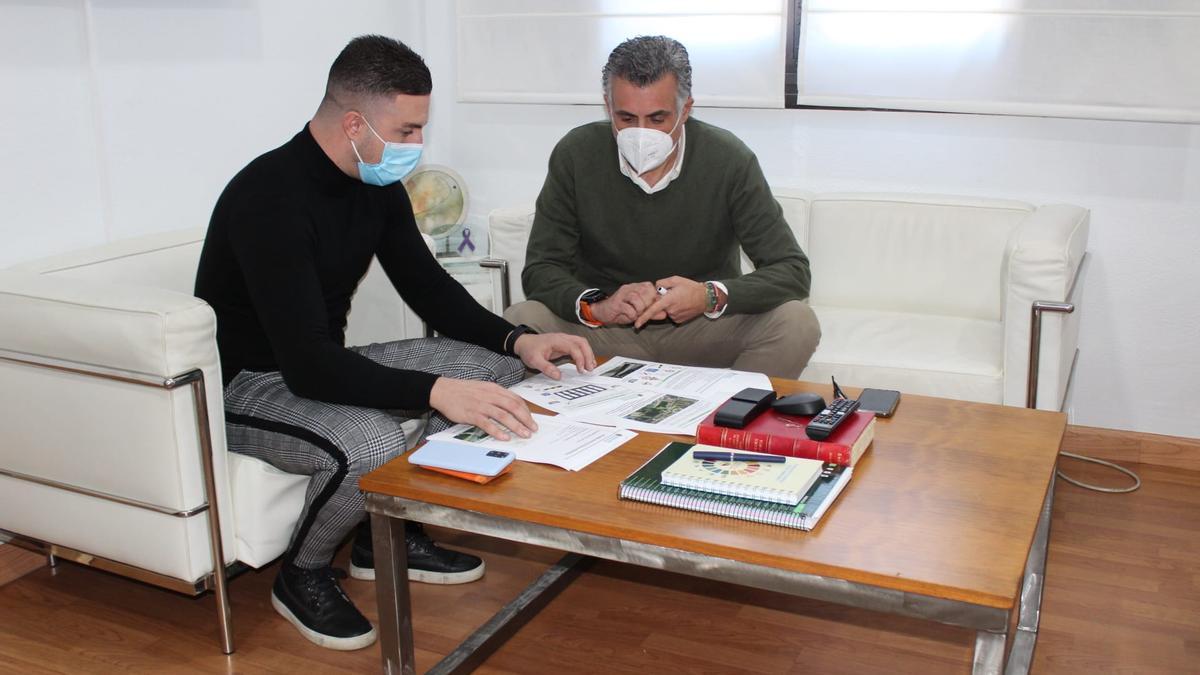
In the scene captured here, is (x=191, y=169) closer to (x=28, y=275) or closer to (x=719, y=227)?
(x=28, y=275)

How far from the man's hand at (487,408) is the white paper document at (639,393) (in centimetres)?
14

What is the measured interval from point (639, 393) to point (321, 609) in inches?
31.3

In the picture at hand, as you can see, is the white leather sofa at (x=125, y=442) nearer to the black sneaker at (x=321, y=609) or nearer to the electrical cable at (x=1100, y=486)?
the black sneaker at (x=321, y=609)

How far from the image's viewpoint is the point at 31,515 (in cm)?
228

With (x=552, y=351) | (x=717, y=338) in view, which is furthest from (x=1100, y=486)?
(x=552, y=351)

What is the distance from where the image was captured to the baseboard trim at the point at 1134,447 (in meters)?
3.27

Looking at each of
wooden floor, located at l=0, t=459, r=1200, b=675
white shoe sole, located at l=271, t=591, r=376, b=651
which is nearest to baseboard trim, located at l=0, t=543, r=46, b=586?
wooden floor, located at l=0, t=459, r=1200, b=675

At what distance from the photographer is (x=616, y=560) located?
184 centimetres

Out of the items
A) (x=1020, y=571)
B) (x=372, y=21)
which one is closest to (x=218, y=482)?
(x=1020, y=571)

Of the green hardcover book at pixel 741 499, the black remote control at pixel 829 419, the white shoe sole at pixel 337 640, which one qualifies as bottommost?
the white shoe sole at pixel 337 640

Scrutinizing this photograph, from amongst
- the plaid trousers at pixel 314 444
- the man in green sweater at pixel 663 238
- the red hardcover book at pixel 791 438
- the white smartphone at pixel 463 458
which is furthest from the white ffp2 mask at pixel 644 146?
the white smartphone at pixel 463 458

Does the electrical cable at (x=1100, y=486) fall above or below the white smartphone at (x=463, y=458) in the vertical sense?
below

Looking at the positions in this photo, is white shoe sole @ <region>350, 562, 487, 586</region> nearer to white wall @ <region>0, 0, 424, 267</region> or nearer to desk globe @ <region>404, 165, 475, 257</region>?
white wall @ <region>0, 0, 424, 267</region>

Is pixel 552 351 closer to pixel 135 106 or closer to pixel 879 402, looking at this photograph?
pixel 879 402
